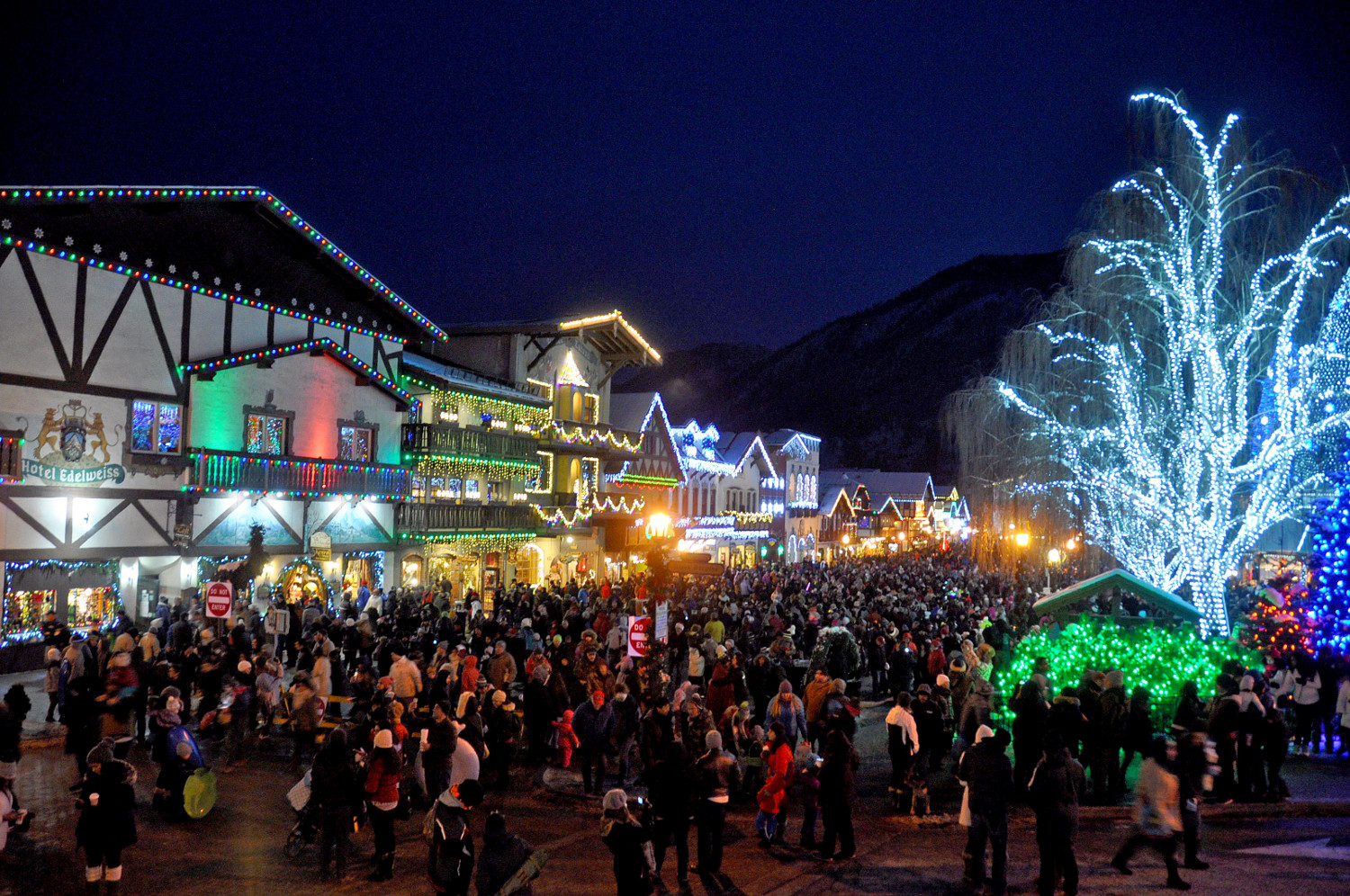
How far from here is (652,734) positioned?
395 inches

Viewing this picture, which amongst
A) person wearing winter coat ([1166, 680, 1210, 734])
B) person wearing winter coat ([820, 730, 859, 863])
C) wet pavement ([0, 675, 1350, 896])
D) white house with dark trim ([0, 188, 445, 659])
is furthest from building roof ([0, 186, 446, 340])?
person wearing winter coat ([1166, 680, 1210, 734])

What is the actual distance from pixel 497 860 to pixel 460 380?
26.6 metres

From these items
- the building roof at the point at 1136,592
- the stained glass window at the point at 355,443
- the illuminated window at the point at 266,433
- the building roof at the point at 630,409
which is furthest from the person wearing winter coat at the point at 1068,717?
the building roof at the point at 630,409

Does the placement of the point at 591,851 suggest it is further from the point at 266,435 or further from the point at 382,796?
the point at 266,435

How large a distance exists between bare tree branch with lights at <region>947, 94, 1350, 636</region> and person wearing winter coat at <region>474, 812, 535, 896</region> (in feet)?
60.8

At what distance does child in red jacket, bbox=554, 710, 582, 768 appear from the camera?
40.7ft

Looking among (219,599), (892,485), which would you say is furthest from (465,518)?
(892,485)

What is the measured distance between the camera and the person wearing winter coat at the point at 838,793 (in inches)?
352

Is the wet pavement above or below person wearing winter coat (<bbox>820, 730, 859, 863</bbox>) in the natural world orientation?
below

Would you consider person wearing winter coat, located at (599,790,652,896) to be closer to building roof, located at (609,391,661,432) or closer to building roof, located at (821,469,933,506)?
A: building roof, located at (609,391,661,432)

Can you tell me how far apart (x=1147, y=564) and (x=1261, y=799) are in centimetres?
1417

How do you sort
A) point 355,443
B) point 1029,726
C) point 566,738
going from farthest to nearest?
point 355,443
point 566,738
point 1029,726

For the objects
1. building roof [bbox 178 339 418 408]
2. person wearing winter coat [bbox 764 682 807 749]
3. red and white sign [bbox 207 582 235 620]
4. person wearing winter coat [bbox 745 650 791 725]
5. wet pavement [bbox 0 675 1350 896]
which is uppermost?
building roof [bbox 178 339 418 408]

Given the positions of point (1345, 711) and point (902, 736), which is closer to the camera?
point (902, 736)
